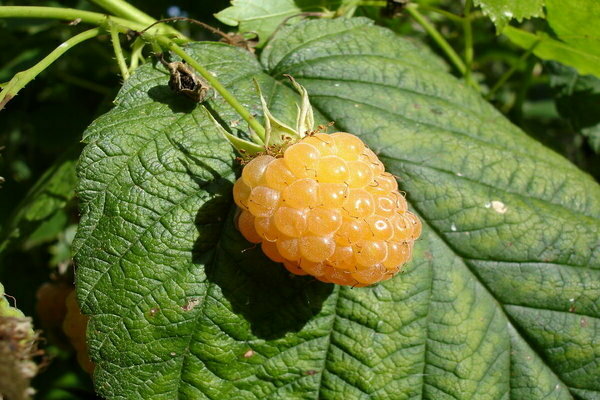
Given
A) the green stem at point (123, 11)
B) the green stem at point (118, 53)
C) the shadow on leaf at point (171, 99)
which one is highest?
the green stem at point (123, 11)

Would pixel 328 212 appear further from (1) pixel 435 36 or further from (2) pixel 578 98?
(2) pixel 578 98

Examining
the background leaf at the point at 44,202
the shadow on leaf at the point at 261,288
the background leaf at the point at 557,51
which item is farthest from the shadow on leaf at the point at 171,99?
the background leaf at the point at 557,51

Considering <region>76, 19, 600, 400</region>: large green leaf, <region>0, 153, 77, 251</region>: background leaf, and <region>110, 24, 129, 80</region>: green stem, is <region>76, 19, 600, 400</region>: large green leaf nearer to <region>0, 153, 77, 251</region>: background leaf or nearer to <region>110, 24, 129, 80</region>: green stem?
<region>110, 24, 129, 80</region>: green stem

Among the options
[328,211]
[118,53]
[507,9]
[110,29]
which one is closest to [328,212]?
[328,211]

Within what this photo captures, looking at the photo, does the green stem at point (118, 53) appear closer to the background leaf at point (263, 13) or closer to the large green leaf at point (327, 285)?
the large green leaf at point (327, 285)

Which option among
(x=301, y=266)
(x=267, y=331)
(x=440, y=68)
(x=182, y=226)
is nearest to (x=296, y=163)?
(x=301, y=266)

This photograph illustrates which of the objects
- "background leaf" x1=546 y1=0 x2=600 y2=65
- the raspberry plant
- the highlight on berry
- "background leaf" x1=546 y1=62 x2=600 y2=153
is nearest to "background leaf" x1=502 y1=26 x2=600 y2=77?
"background leaf" x1=546 y1=0 x2=600 y2=65

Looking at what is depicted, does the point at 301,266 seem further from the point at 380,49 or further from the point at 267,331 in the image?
the point at 380,49
